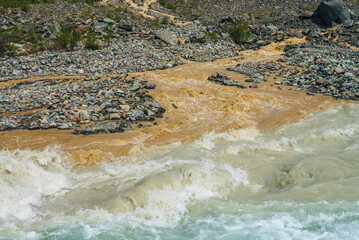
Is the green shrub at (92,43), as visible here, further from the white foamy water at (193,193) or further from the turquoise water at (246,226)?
the turquoise water at (246,226)

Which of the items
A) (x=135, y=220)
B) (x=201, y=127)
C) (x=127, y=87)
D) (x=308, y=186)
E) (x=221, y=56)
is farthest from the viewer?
(x=221, y=56)

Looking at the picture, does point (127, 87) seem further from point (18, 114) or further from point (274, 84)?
point (274, 84)

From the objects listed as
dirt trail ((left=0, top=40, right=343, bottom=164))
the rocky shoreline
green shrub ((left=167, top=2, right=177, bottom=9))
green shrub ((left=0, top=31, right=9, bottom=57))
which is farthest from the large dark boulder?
green shrub ((left=0, top=31, right=9, bottom=57))

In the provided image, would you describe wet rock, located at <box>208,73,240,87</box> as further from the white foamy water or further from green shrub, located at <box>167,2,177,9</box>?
green shrub, located at <box>167,2,177,9</box>

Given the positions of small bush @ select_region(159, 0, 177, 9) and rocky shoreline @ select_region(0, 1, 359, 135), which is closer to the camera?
rocky shoreline @ select_region(0, 1, 359, 135)

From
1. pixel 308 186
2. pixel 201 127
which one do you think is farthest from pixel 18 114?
pixel 308 186

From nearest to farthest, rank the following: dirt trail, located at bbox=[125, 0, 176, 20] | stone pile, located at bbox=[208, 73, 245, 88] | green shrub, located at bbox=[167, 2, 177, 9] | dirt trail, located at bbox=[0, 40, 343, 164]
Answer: dirt trail, located at bbox=[0, 40, 343, 164] < stone pile, located at bbox=[208, 73, 245, 88] < dirt trail, located at bbox=[125, 0, 176, 20] < green shrub, located at bbox=[167, 2, 177, 9]

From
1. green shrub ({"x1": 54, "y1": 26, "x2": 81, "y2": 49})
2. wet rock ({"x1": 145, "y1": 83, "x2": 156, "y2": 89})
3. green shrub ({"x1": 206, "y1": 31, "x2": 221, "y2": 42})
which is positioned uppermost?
green shrub ({"x1": 206, "y1": 31, "x2": 221, "y2": 42})

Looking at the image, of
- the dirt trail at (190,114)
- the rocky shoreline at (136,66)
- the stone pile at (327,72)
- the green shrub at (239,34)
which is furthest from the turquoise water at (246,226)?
the green shrub at (239,34)
